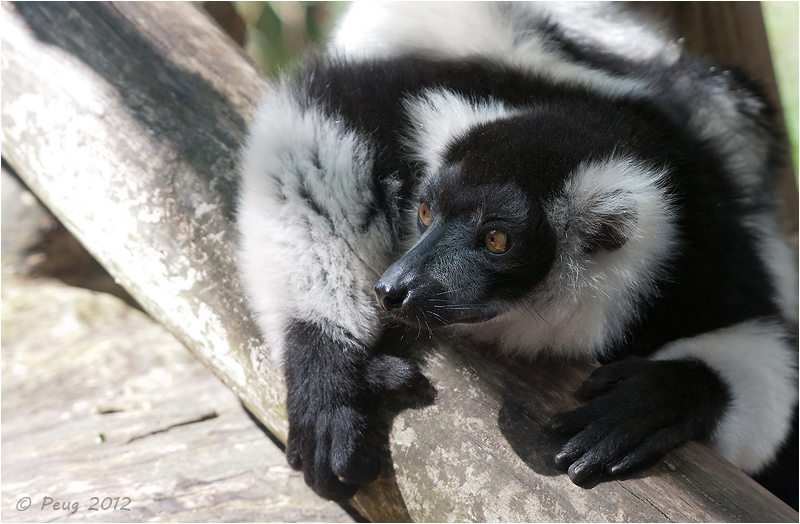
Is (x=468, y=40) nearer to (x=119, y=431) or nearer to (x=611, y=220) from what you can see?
(x=611, y=220)

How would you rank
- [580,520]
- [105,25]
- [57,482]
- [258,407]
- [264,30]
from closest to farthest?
[580,520], [258,407], [57,482], [105,25], [264,30]

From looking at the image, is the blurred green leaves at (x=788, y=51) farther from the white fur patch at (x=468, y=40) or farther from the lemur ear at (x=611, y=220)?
the lemur ear at (x=611, y=220)

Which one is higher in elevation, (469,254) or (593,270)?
(593,270)

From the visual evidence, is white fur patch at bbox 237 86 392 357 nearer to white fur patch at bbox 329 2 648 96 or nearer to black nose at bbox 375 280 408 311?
black nose at bbox 375 280 408 311

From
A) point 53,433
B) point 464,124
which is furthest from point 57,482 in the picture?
point 464,124

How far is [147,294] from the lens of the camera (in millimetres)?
2635

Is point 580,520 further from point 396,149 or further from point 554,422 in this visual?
point 396,149

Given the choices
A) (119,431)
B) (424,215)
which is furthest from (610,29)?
(119,431)

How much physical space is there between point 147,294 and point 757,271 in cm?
233

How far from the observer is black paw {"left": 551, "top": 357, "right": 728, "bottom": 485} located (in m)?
1.83

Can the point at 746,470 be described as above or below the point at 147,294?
above

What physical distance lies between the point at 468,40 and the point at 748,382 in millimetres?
1597

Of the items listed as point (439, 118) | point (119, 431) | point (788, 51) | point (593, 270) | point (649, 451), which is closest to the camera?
point (649, 451)

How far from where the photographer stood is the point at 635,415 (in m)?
1.91
